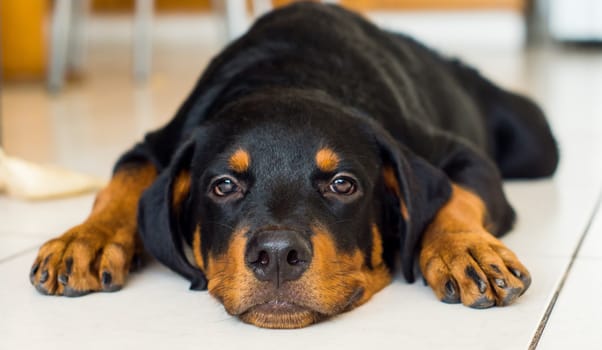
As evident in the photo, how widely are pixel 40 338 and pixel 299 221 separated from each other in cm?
62

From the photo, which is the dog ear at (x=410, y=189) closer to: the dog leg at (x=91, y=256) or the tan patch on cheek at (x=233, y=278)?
the tan patch on cheek at (x=233, y=278)

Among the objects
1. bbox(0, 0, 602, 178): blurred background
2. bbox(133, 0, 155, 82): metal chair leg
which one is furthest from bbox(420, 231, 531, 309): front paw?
bbox(133, 0, 155, 82): metal chair leg

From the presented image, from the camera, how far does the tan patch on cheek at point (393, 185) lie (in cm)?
260

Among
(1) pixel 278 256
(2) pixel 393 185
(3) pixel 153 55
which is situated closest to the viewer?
(1) pixel 278 256

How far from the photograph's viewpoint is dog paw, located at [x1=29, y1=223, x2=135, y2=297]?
2.50 meters

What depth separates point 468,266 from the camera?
238cm

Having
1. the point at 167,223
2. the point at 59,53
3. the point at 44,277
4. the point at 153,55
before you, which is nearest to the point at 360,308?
the point at 167,223

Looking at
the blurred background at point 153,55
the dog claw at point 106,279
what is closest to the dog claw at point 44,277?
the dog claw at point 106,279

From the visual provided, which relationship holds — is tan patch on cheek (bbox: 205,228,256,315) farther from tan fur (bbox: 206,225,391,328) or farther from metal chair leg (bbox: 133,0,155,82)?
metal chair leg (bbox: 133,0,155,82)

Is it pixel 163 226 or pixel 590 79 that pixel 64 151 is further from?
pixel 590 79

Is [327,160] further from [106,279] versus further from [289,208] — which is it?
[106,279]

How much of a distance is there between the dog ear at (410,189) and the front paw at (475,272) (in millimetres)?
74

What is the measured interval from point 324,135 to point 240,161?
213mm

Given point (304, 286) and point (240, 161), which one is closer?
point (304, 286)
